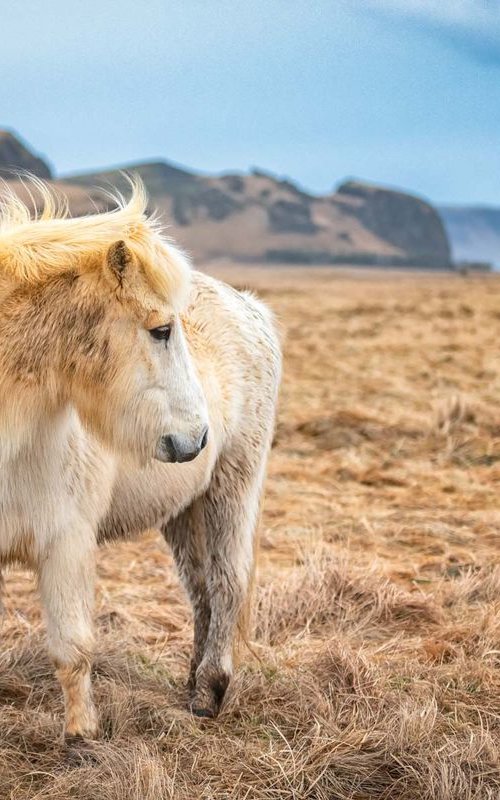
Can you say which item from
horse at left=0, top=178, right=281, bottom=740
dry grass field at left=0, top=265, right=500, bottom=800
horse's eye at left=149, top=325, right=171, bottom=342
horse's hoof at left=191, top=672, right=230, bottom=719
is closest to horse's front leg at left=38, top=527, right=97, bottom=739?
horse at left=0, top=178, right=281, bottom=740

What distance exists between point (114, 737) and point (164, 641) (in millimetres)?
1233

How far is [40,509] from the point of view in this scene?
11.7 ft

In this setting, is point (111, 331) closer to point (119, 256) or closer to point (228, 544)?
point (119, 256)

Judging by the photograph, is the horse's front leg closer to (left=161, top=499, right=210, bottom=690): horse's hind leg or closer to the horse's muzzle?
the horse's muzzle

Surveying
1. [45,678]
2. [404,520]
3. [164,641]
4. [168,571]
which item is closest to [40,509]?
[45,678]

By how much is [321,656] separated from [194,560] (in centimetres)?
80

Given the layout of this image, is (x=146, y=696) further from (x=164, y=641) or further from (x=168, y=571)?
(x=168, y=571)

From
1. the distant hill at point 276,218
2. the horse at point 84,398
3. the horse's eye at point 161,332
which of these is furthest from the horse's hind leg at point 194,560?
the distant hill at point 276,218

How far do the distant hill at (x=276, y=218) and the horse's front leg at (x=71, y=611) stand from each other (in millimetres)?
114599

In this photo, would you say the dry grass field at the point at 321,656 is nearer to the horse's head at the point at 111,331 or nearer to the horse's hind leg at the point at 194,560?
the horse's hind leg at the point at 194,560

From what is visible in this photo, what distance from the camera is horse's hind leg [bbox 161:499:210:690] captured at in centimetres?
474

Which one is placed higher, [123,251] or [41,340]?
[123,251]

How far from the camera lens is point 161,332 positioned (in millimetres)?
3402

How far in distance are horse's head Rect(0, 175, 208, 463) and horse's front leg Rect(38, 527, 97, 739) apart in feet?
1.70
